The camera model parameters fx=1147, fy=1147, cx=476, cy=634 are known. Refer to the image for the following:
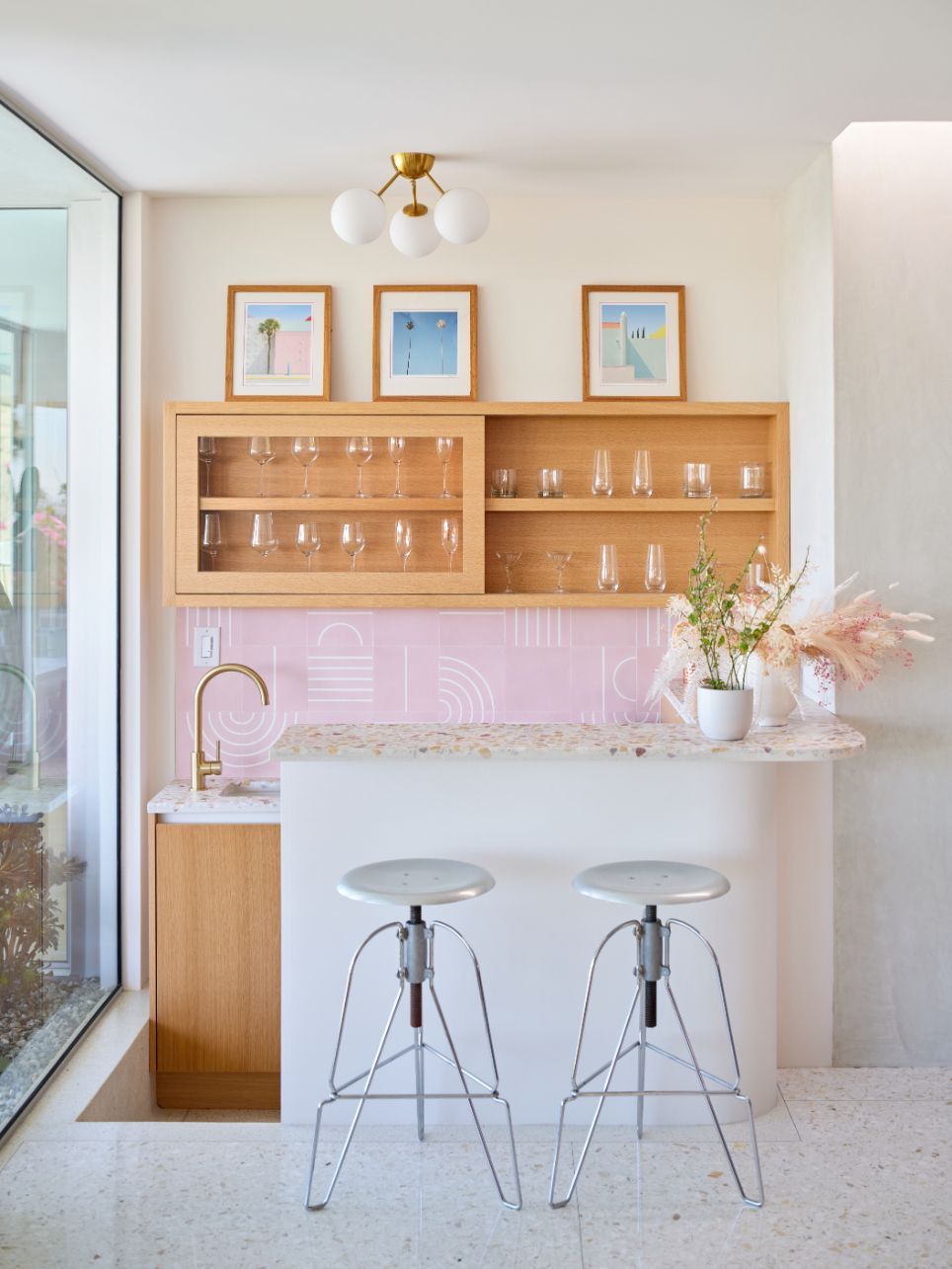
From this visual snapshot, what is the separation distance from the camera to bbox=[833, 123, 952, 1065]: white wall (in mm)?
3291

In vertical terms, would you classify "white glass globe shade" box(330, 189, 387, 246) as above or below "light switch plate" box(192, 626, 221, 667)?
above

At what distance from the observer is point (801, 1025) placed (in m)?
3.29

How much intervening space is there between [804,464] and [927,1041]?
175cm

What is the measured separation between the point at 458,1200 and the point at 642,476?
2.26m

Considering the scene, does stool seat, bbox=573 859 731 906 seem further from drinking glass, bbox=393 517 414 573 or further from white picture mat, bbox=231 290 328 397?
white picture mat, bbox=231 290 328 397

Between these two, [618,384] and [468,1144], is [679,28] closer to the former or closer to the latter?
[618,384]

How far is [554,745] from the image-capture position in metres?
2.70

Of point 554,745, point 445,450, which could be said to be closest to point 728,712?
point 554,745

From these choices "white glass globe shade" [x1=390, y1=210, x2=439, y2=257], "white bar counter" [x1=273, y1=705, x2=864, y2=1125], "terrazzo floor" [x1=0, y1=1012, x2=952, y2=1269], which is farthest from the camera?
"white glass globe shade" [x1=390, y1=210, x2=439, y2=257]

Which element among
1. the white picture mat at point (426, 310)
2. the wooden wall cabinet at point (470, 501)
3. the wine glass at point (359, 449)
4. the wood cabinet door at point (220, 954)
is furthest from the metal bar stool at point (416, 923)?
the white picture mat at point (426, 310)

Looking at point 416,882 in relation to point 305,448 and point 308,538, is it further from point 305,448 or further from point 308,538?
point 305,448

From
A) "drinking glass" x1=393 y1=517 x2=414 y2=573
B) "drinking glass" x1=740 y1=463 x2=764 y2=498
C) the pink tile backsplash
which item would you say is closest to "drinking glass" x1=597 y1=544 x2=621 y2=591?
the pink tile backsplash

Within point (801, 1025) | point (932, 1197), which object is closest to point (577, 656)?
point (801, 1025)

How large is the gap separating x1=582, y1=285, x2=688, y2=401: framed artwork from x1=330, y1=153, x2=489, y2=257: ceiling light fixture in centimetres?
66
